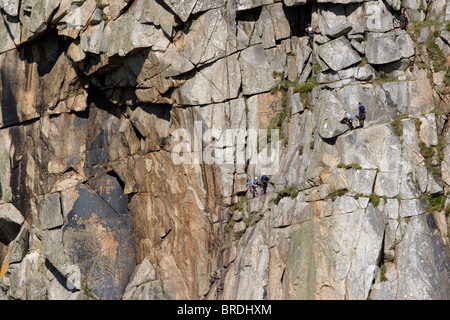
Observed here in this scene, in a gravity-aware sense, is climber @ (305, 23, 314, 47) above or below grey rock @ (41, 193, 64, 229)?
above

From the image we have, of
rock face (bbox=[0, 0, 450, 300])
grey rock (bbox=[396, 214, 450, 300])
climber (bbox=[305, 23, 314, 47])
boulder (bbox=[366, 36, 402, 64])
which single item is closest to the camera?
grey rock (bbox=[396, 214, 450, 300])

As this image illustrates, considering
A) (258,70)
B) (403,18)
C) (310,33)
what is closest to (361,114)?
(403,18)

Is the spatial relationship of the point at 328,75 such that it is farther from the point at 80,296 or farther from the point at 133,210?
the point at 80,296

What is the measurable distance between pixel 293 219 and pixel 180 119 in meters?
12.9

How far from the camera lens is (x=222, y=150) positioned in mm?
60656

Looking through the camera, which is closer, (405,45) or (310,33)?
(405,45)

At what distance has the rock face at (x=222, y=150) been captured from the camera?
52.6 meters

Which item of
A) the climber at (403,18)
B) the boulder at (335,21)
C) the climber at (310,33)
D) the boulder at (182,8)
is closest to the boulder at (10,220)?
the boulder at (182,8)

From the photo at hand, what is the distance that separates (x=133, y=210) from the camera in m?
66.2

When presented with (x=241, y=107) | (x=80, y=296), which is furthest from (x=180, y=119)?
(x=80, y=296)

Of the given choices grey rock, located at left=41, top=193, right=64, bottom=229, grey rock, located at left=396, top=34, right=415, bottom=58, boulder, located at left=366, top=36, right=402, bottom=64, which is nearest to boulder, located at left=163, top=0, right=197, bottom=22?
boulder, located at left=366, top=36, right=402, bottom=64

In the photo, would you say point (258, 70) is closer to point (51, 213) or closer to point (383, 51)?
point (383, 51)

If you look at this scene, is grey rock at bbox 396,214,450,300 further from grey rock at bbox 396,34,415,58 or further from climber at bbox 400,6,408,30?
climber at bbox 400,6,408,30

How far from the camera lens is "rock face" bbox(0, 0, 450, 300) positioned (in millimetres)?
52594
